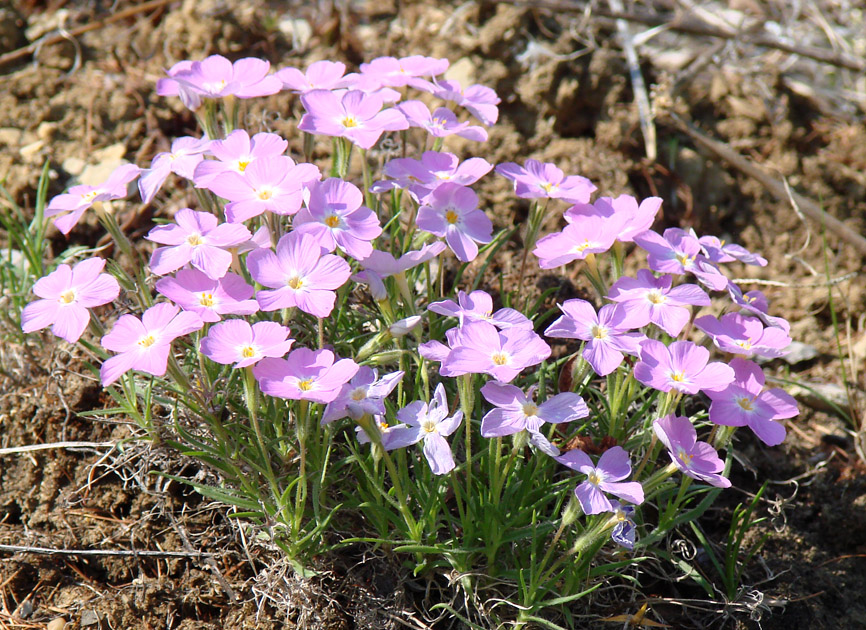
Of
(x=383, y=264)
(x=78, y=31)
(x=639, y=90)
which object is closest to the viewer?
(x=383, y=264)

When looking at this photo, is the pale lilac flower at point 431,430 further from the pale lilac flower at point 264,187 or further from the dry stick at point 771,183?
the dry stick at point 771,183

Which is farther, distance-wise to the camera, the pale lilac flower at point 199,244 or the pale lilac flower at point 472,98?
the pale lilac flower at point 472,98

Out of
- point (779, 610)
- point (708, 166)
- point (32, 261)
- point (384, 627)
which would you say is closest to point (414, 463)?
point (384, 627)

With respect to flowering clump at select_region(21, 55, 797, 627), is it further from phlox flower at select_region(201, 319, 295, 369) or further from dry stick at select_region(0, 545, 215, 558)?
dry stick at select_region(0, 545, 215, 558)

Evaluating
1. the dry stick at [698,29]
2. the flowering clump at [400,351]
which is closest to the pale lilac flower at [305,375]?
the flowering clump at [400,351]

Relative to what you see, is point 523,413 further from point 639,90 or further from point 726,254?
point 639,90

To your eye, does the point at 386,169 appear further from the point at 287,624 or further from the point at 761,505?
the point at 761,505

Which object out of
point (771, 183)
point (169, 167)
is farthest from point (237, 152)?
point (771, 183)
